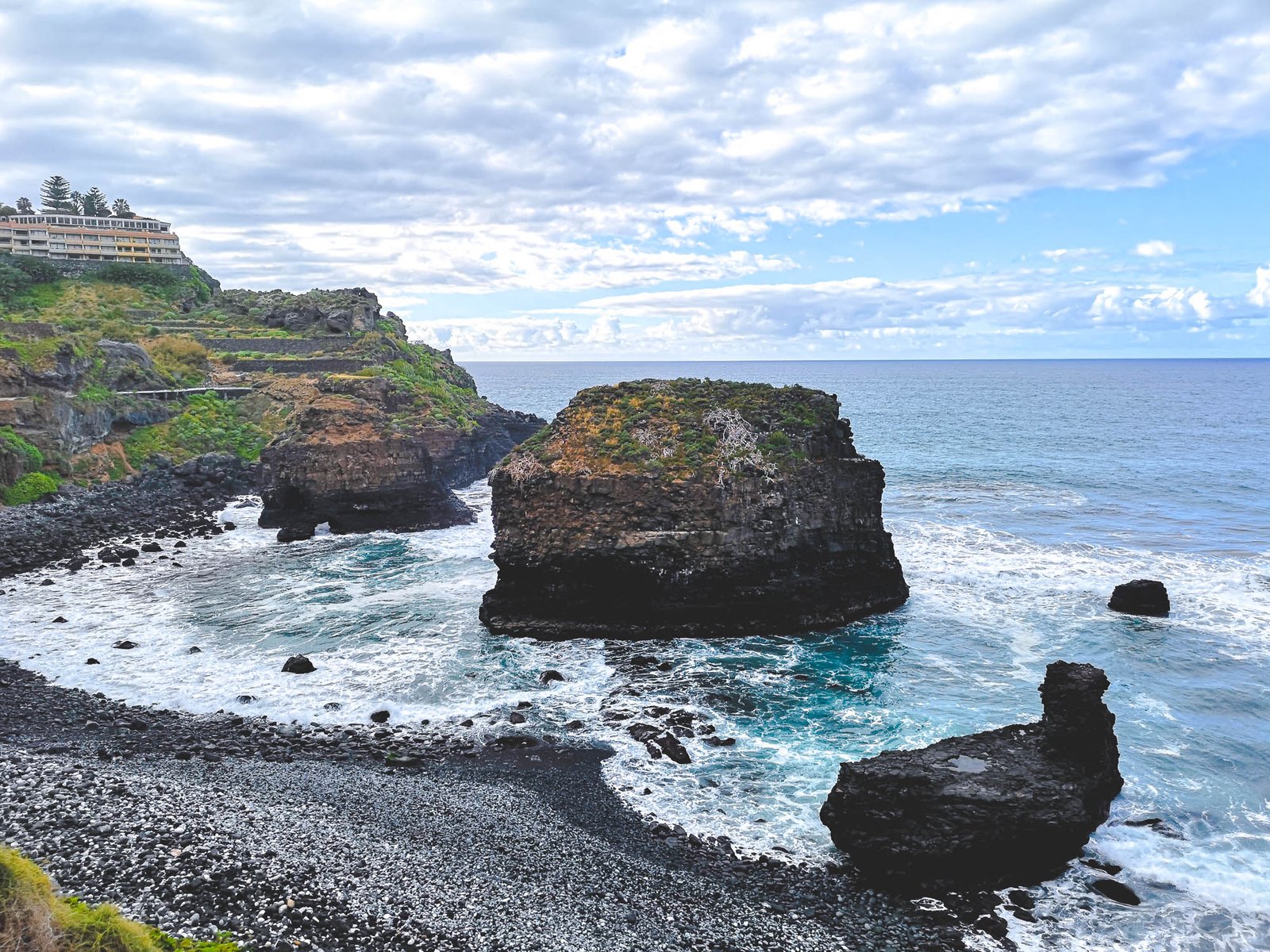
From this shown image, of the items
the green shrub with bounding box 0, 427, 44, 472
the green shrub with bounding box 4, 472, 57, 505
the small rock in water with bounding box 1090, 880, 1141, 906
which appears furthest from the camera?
the green shrub with bounding box 0, 427, 44, 472

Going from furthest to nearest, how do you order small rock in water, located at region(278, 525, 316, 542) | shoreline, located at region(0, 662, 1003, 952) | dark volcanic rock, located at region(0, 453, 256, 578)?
small rock in water, located at region(278, 525, 316, 542), dark volcanic rock, located at region(0, 453, 256, 578), shoreline, located at region(0, 662, 1003, 952)

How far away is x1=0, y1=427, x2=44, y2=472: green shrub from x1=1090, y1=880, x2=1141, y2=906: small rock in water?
214 feet

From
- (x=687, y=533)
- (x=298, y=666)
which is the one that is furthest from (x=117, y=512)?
(x=687, y=533)

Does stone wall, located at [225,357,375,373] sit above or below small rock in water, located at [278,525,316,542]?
above

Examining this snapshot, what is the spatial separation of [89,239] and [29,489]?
2984 inches

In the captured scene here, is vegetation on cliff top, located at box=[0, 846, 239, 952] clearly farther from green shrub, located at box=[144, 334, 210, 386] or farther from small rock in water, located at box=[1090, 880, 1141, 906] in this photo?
green shrub, located at box=[144, 334, 210, 386]

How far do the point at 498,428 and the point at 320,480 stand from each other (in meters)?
36.3

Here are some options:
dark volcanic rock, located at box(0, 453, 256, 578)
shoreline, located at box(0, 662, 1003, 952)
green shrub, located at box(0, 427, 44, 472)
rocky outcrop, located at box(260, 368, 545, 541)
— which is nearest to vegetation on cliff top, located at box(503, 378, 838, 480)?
shoreline, located at box(0, 662, 1003, 952)

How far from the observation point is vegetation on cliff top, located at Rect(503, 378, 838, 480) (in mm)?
35469

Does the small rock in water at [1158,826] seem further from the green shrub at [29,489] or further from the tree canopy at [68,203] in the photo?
the tree canopy at [68,203]

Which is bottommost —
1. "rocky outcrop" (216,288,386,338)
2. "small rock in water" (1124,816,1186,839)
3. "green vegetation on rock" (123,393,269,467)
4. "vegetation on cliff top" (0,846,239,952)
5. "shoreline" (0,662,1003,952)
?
"shoreline" (0,662,1003,952)

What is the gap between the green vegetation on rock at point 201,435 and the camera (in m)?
69.1

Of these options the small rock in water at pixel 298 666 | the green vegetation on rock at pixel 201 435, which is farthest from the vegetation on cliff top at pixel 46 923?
the green vegetation on rock at pixel 201 435

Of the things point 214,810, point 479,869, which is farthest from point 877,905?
point 214,810
